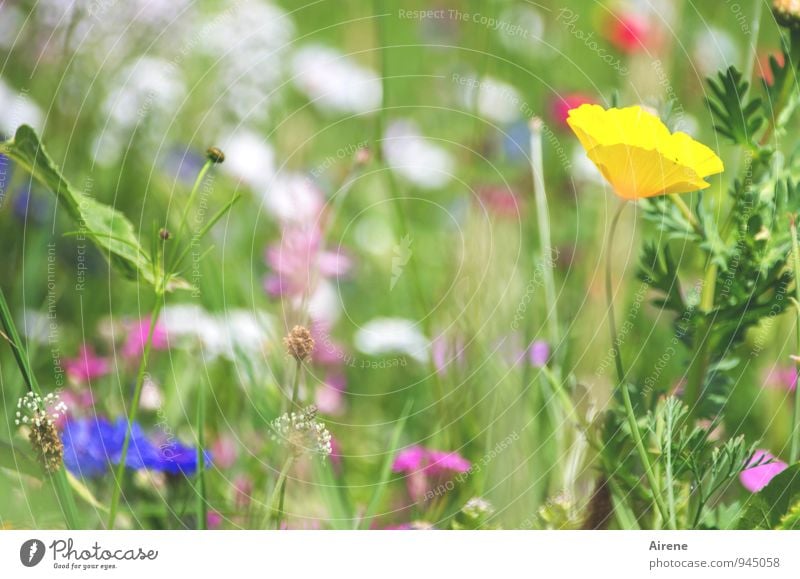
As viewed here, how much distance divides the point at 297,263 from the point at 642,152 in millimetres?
364

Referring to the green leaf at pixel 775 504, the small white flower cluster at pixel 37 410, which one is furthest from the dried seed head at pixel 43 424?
the green leaf at pixel 775 504

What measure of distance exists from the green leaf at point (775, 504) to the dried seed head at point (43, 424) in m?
0.49

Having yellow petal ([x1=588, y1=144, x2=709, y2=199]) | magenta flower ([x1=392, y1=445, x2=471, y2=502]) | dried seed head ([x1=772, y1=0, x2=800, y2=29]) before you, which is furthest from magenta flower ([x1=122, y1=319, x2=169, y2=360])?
dried seed head ([x1=772, y1=0, x2=800, y2=29])

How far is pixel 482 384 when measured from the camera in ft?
2.54

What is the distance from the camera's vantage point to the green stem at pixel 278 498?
2.25ft

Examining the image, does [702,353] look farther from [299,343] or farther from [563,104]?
[563,104]

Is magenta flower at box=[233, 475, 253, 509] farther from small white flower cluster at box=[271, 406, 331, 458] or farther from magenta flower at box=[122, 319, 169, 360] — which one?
magenta flower at box=[122, 319, 169, 360]

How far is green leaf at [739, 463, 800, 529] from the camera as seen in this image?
71cm

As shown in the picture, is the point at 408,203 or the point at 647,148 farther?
the point at 408,203

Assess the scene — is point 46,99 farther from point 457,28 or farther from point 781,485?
point 781,485

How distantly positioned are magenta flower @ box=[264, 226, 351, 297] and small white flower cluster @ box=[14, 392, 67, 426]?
239 mm

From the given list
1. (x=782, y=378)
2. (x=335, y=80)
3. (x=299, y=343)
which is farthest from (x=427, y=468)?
(x=335, y=80)
